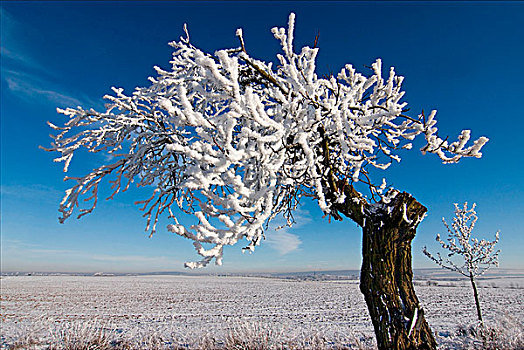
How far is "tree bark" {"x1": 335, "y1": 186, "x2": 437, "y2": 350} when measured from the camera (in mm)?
3979

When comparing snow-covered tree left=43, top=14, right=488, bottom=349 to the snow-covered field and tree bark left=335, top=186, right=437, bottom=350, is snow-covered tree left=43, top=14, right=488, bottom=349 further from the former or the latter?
the snow-covered field

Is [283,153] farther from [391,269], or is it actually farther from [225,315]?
[225,315]

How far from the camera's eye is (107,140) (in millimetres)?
5074

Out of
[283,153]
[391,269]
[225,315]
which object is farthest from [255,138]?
[225,315]

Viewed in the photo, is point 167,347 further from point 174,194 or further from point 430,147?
point 430,147

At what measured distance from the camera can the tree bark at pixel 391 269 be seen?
3979 millimetres

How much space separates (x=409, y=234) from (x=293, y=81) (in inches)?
107

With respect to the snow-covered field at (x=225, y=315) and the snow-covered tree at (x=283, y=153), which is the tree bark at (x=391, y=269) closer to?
the snow-covered tree at (x=283, y=153)

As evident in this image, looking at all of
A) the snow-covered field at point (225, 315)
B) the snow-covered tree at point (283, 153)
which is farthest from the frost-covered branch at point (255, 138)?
the snow-covered field at point (225, 315)

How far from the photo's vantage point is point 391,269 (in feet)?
13.9

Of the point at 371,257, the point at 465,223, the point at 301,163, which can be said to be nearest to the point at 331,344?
the point at 371,257

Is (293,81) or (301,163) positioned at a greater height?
(293,81)

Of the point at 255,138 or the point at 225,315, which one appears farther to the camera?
the point at 225,315

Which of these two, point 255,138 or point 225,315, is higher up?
point 255,138
